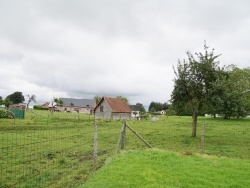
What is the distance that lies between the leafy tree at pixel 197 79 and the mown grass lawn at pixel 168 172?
14.1 metres

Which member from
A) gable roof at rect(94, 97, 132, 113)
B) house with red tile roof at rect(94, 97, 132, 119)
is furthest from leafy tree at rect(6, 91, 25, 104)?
gable roof at rect(94, 97, 132, 113)

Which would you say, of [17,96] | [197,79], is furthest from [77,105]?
[197,79]

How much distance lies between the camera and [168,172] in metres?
8.38

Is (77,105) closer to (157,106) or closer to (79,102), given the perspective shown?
(79,102)

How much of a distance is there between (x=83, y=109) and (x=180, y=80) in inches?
4096

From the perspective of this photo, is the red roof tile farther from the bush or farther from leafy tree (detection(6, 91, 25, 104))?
leafy tree (detection(6, 91, 25, 104))

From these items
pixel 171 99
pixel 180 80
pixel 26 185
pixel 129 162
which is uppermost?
pixel 180 80

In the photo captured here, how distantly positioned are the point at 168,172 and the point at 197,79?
1730 centimetres

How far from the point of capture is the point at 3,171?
10.2 metres

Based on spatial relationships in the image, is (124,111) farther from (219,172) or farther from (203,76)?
(219,172)

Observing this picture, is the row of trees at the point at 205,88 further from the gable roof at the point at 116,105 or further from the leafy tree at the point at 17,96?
the leafy tree at the point at 17,96

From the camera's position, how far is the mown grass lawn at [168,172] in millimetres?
7383

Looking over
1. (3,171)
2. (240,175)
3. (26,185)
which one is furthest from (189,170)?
(3,171)

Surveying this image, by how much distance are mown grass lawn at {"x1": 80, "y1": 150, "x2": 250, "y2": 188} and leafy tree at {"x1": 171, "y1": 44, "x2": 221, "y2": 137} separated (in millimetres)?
14126
